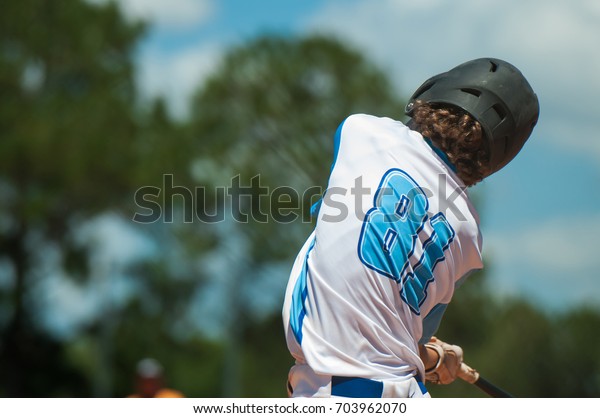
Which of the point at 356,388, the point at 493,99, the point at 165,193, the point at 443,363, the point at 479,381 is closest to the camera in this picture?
the point at 356,388

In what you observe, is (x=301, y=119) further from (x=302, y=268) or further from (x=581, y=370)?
(x=302, y=268)

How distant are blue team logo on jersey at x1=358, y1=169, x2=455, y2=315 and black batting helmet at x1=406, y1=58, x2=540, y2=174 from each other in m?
0.31

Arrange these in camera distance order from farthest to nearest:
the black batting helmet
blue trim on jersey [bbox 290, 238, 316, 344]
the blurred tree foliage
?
1. the blurred tree foliage
2. the black batting helmet
3. blue trim on jersey [bbox 290, 238, 316, 344]

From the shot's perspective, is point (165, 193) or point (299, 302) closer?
point (299, 302)

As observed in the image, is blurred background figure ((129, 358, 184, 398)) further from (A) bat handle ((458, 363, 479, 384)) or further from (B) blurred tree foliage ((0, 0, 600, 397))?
(B) blurred tree foliage ((0, 0, 600, 397))

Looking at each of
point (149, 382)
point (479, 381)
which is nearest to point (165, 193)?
point (149, 382)

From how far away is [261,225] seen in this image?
90.3ft

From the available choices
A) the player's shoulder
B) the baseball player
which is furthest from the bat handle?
the player's shoulder

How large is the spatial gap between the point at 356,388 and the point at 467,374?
108 centimetres

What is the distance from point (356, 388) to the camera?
2758 mm

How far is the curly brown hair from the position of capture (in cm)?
294

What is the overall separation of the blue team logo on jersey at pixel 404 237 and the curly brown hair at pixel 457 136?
189 millimetres

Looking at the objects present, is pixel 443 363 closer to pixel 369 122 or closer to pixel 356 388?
pixel 356 388
